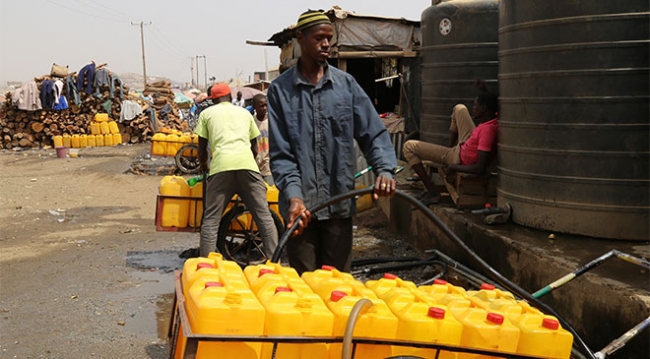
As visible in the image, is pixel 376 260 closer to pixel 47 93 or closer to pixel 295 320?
pixel 295 320

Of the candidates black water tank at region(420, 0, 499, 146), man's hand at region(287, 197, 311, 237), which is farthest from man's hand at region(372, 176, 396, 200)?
black water tank at region(420, 0, 499, 146)

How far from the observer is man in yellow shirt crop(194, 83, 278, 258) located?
6547mm

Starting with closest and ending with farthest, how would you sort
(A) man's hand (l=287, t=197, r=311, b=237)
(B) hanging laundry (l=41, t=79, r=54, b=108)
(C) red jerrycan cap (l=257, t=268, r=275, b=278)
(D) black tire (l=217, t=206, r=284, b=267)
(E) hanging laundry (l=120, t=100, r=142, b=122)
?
(C) red jerrycan cap (l=257, t=268, r=275, b=278) → (A) man's hand (l=287, t=197, r=311, b=237) → (D) black tire (l=217, t=206, r=284, b=267) → (B) hanging laundry (l=41, t=79, r=54, b=108) → (E) hanging laundry (l=120, t=100, r=142, b=122)

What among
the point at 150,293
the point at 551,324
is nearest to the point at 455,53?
the point at 150,293

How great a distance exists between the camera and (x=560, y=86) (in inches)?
212

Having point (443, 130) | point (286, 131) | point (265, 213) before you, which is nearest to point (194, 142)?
point (443, 130)

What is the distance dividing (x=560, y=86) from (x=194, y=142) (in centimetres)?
1227

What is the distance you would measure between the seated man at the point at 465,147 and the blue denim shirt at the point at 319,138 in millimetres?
2990

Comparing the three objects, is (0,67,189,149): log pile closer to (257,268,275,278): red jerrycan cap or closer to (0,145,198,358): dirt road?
(0,145,198,358): dirt road

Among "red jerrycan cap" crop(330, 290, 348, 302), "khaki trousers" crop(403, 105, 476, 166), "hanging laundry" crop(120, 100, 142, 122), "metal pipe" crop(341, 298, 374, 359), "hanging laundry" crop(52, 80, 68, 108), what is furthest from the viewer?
"hanging laundry" crop(120, 100, 142, 122)

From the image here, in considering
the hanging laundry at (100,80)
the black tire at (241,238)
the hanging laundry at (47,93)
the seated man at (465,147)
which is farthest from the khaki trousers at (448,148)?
the hanging laundry at (47,93)

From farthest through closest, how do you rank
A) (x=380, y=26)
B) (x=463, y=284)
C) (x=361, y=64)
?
(x=361, y=64), (x=380, y=26), (x=463, y=284)

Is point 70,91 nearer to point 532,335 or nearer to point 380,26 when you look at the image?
point 380,26

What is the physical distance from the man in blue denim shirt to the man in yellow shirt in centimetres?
260
